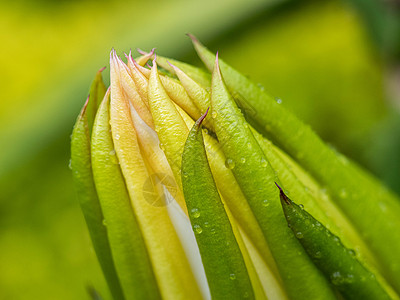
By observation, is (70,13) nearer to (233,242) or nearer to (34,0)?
(34,0)

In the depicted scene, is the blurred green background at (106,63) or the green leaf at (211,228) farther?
the blurred green background at (106,63)

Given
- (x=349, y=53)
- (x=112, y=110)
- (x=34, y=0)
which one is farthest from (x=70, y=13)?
(x=112, y=110)

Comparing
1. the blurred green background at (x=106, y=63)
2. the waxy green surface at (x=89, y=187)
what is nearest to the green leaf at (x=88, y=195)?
the waxy green surface at (x=89, y=187)

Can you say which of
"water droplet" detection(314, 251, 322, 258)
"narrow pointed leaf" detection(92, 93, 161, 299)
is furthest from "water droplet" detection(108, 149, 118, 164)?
"water droplet" detection(314, 251, 322, 258)

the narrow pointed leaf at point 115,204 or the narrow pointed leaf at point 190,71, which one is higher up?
the narrow pointed leaf at point 190,71

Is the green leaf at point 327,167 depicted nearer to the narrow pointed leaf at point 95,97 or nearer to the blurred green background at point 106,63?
the narrow pointed leaf at point 95,97

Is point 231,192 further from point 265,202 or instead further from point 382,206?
point 382,206
